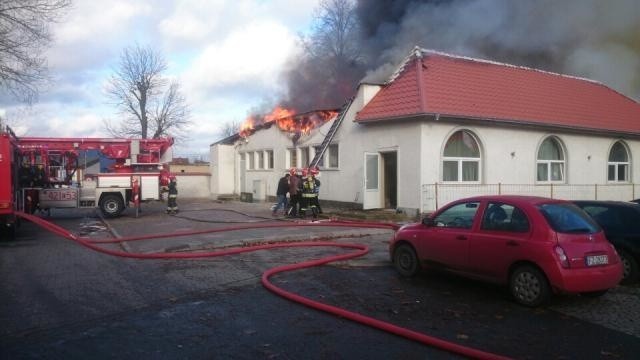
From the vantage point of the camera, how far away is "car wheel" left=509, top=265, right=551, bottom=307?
6.86 meters

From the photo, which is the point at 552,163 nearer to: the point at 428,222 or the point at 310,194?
the point at 310,194

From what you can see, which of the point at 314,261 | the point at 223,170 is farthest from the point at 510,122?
the point at 223,170

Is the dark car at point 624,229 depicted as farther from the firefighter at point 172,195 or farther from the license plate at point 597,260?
the firefighter at point 172,195

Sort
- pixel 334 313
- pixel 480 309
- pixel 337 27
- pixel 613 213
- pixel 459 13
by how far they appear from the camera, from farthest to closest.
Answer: pixel 337 27
pixel 459 13
pixel 613 213
pixel 480 309
pixel 334 313

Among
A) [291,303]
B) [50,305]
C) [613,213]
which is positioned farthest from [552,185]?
[50,305]

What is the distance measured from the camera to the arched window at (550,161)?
20.6m

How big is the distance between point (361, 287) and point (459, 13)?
61.9ft

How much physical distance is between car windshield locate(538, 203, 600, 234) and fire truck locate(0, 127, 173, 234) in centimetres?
1496

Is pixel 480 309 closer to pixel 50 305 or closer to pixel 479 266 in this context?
pixel 479 266

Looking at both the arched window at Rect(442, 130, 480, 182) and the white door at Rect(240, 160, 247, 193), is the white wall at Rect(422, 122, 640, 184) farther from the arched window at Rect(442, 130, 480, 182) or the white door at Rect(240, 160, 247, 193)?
the white door at Rect(240, 160, 247, 193)

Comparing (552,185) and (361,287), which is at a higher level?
(552,185)

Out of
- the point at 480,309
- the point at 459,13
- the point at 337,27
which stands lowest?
the point at 480,309

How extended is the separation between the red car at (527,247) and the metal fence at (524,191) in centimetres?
929

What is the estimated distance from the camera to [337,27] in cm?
3288
